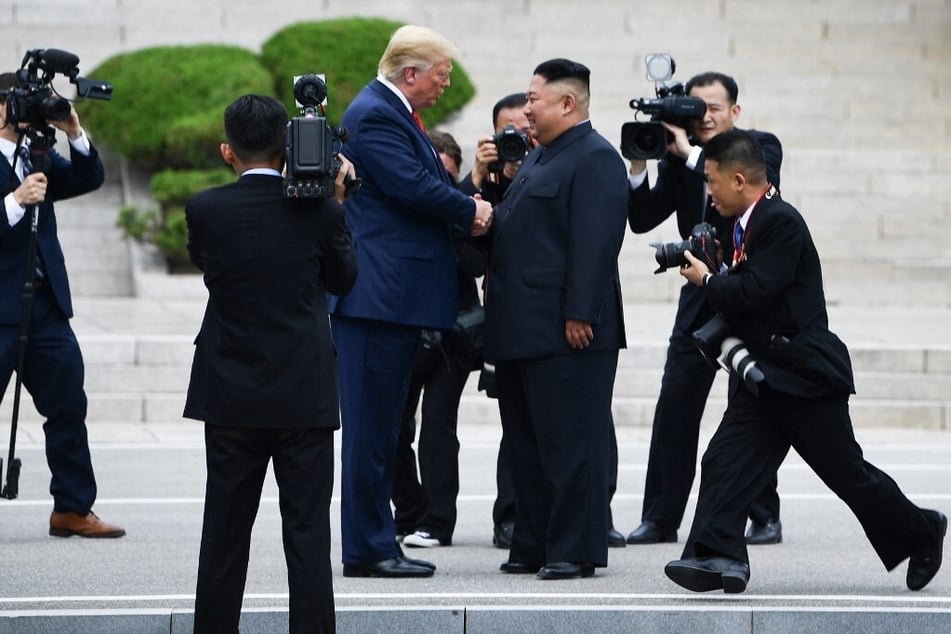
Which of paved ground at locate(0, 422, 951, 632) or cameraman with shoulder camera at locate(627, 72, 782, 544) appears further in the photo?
cameraman with shoulder camera at locate(627, 72, 782, 544)

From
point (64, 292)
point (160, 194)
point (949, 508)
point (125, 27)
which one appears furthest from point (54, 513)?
point (125, 27)

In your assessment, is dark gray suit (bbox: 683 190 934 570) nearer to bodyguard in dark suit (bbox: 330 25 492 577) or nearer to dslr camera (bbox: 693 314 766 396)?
dslr camera (bbox: 693 314 766 396)

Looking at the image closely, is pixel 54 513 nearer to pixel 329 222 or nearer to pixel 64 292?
pixel 64 292

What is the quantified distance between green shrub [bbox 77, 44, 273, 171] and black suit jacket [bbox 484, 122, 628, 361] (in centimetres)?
1061

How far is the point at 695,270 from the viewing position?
644 cm

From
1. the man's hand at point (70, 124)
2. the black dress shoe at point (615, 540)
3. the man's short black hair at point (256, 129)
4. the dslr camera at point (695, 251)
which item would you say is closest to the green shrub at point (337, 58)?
the man's hand at point (70, 124)

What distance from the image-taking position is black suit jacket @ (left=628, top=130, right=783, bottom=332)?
7336mm

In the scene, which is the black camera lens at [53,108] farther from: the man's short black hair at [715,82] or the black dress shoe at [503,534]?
the man's short black hair at [715,82]

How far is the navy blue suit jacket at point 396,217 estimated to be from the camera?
6.61m

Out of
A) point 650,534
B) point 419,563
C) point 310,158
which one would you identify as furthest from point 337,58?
point 310,158

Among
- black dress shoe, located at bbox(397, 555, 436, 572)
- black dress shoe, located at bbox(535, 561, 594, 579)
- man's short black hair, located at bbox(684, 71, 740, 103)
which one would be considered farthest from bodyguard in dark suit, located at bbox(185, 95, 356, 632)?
man's short black hair, located at bbox(684, 71, 740, 103)

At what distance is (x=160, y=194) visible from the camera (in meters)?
16.7

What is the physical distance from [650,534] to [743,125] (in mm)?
12109

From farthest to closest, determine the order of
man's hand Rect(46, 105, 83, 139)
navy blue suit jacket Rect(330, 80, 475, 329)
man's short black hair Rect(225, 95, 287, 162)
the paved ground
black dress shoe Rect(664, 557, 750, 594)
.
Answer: man's hand Rect(46, 105, 83, 139)
navy blue suit jacket Rect(330, 80, 475, 329)
black dress shoe Rect(664, 557, 750, 594)
the paved ground
man's short black hair Rect(225, 95, 287, 162)
